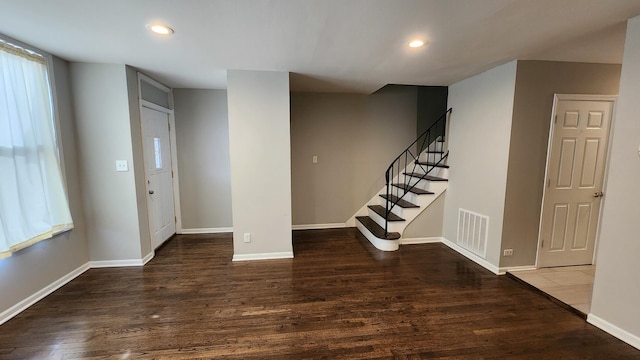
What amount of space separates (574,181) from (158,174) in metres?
5.53

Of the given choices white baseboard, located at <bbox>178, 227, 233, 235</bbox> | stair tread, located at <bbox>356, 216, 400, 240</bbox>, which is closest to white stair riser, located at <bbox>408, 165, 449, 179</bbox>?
stair tread, located at <bbox>356, 216, 400, 240</bbox>

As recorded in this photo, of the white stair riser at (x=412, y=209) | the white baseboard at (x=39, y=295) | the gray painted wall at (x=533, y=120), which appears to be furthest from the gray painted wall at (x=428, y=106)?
the white baseboard at (x=39, y=295)

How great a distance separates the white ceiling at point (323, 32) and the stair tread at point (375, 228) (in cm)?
231

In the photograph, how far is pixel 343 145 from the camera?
4766 millimetres

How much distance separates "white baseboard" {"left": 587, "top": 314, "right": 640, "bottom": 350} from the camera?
190cm

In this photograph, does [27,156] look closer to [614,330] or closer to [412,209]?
[412,209]

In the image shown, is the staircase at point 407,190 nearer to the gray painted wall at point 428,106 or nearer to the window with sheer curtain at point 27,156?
the gray painted wall at point 428,106

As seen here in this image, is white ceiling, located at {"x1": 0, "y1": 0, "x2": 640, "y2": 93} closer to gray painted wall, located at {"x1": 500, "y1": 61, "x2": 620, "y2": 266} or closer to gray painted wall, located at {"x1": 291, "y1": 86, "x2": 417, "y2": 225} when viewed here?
gray painted wall, located at {"x1": 500, "y1": 61, "x2": 620, "y2": 266}

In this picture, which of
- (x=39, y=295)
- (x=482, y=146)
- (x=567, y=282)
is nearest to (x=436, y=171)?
(x=482, y=146)

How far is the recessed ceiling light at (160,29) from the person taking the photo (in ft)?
6.50

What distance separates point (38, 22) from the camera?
1941 millimetres

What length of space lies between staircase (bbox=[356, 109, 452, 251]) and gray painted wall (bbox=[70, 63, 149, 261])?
3385 mm

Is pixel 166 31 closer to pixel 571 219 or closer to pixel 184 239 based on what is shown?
pixel 184 239

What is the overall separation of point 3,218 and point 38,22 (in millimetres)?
1633
